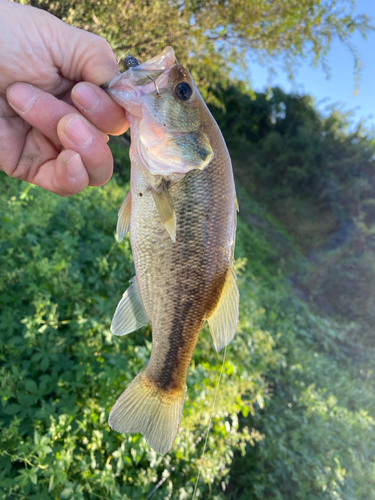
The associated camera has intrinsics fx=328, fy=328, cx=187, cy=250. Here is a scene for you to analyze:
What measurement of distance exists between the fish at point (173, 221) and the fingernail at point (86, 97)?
0.07 meters

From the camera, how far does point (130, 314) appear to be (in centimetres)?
155

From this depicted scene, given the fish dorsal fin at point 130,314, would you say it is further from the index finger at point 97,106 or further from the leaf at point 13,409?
the leaf at point 13,409

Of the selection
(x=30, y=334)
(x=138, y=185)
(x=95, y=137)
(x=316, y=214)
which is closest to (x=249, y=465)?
(x=30, y=334)

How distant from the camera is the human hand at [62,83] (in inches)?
57.6

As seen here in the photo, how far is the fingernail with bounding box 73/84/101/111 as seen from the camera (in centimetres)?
142

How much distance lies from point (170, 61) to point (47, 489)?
94.1 inches

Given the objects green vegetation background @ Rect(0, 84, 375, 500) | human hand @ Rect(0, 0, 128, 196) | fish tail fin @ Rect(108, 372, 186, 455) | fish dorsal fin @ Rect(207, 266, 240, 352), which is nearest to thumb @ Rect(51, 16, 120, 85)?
human hand @ Rect(0, 0, 128, 196)

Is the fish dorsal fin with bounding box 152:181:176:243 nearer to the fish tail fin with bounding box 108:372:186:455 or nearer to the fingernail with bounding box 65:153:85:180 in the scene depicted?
the fingernail with bounding box 65:153:85:180

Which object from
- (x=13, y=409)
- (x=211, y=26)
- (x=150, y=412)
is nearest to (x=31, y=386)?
(x=13, y=409)

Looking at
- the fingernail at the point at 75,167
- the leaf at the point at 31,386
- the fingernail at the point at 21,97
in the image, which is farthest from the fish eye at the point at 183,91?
the leaf at the point at 31,386

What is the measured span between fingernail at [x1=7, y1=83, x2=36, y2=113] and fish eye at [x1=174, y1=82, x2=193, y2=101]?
65cm

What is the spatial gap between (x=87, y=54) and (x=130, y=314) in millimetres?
1238

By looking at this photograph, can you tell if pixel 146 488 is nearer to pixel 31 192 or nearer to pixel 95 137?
pixel 95 137

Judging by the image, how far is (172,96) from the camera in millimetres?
1387
